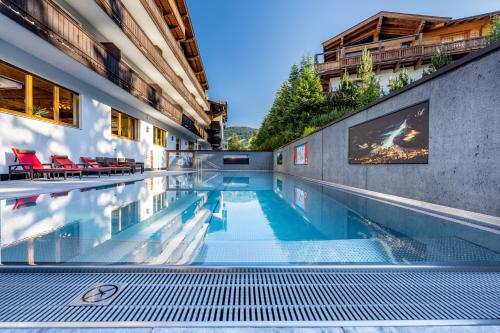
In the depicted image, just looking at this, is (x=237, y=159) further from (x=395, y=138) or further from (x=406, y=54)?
(x=395, y=138)

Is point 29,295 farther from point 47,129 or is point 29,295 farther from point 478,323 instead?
point 47,129

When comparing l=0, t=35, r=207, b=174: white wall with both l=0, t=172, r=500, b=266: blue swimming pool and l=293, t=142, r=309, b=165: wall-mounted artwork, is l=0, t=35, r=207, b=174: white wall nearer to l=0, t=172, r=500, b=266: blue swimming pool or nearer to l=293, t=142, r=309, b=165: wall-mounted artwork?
l=0, t=172, r=500, b=266: blue swimming pool

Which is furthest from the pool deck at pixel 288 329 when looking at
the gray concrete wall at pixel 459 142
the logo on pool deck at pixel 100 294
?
the gray concrete wall at pixel 459 142

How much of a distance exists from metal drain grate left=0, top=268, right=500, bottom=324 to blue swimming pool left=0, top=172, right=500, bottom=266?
0.21 metres

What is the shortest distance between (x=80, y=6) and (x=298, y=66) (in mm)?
20642

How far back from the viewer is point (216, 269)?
183cm

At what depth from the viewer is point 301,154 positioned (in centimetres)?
1330

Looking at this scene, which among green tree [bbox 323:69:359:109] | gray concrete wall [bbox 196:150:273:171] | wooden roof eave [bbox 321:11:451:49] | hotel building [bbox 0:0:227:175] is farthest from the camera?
gray concrete wall [bbox 196:150:273:171]

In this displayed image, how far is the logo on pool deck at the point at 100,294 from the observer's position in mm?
1394

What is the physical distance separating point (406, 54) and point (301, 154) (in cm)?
1403

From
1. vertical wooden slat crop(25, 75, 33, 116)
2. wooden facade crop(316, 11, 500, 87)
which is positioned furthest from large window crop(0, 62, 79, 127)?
wooden facade crop(316, 11, 500, 87)

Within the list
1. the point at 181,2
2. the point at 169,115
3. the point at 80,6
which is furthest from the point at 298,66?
the point at 80,6

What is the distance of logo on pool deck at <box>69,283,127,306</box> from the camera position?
139cm

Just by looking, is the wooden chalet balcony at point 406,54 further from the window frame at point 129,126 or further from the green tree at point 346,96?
the window frame at point 129,126
